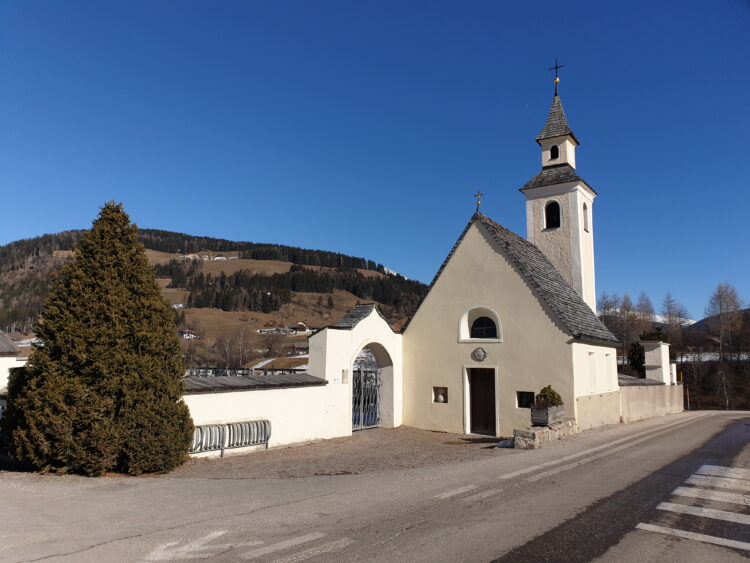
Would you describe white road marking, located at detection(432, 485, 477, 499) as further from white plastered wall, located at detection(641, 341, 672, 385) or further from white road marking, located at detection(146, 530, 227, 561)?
white plastered wall, located at detection(641, 341, 672, 385)

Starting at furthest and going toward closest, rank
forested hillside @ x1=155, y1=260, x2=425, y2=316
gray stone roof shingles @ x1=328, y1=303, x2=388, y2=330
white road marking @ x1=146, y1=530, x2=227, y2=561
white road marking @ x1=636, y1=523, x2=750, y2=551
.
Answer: forested hillside @ x1=155, y1=260, x2=425, y2=316 < gray stone roof shingles @ x1=328, y1=303, x2=388, y2=330 < white road marking @ x1=636, y1=523, x2=750, y2=551 < white road marking @ x1=146, y1=530, x2=227, y2=561

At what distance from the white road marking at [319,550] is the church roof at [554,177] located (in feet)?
75.8

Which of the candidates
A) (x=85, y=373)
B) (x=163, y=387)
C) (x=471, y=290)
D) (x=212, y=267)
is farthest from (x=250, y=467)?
(x=212, y=267)

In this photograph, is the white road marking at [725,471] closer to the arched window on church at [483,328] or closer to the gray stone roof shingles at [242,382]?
the arched window on church at [483,328]

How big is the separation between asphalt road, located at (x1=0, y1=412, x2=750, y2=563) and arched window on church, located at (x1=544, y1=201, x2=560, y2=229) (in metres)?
16.8

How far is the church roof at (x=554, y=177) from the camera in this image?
25.6m

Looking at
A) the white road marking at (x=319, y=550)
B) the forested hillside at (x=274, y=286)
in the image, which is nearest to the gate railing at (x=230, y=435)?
the white road marking at (x=319, y=550)

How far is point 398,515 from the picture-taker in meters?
6.98

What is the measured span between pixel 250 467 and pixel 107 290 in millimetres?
4687

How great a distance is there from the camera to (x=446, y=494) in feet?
26.8

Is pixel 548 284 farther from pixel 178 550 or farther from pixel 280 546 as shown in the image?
pixel 178 550

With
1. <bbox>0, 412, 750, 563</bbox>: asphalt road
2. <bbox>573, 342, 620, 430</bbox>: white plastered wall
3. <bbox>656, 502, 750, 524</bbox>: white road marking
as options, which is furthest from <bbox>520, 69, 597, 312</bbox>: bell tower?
<bbox>656, 502, 750, 524</bbox>: white road marking

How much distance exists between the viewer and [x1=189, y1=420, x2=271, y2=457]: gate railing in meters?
11.8

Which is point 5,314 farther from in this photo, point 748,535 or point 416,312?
point 748,535
